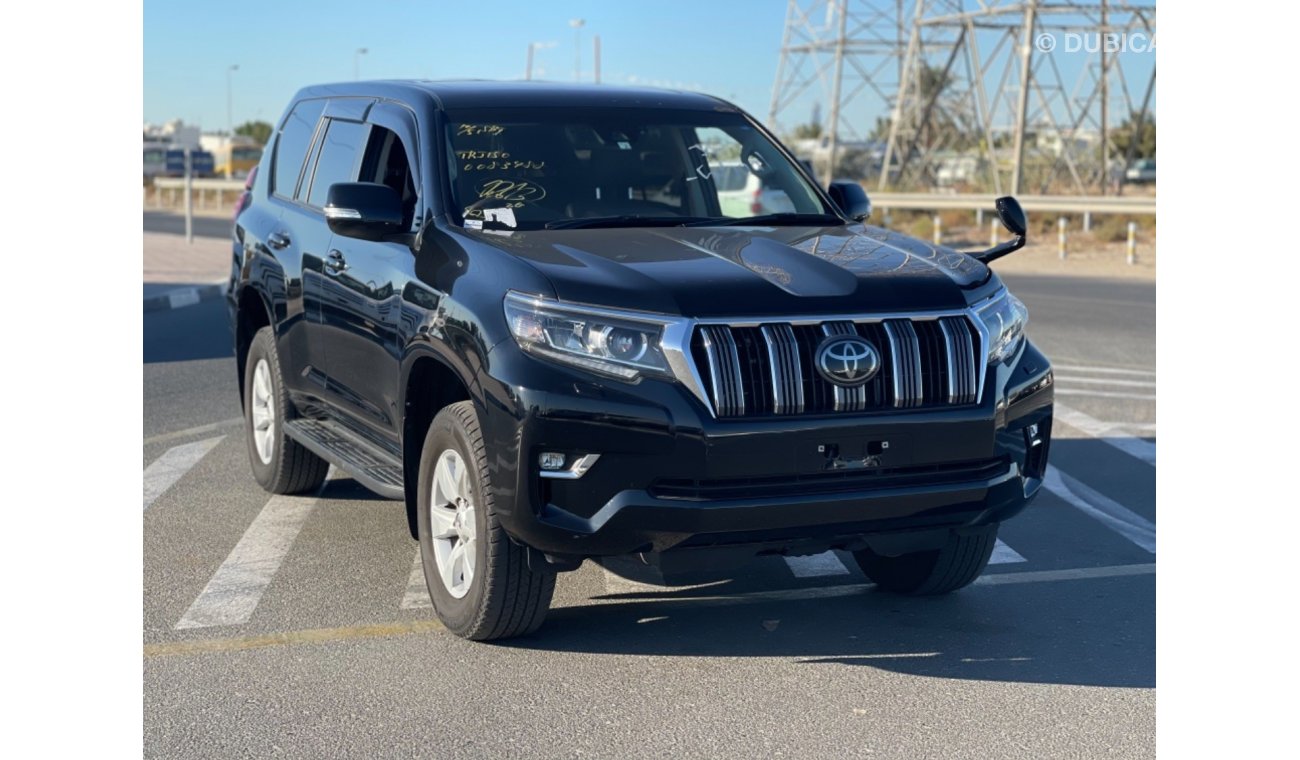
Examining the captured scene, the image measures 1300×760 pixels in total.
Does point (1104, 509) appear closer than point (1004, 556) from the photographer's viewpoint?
No

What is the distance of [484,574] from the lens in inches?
197

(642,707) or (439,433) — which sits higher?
(439,433)

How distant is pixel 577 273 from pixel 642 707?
132cm

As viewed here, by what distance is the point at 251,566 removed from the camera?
6.39m

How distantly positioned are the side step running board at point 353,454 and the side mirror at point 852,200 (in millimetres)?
2090

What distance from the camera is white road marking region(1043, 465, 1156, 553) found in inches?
275

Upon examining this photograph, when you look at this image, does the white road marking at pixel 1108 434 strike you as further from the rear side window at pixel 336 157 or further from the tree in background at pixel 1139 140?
the tree in background at pixel 1139 140

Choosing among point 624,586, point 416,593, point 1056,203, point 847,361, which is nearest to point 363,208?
point 416,593

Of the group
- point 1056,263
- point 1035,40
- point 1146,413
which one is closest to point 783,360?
point 1146,413

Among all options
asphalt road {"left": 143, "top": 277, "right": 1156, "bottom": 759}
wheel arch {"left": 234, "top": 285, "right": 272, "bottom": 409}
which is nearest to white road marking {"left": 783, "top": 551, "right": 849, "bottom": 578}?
asphalt road {"left": 143, "top": 277, "right": 1156, "bottom": 759}

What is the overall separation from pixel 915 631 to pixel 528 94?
8.52 ft

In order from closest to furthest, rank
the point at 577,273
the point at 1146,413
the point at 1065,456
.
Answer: the point at 577,273
the point at 1065,456
the point at 1146,413

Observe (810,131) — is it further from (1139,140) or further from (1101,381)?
(1101,381)

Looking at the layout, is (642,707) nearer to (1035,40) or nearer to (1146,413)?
(1146,413)
